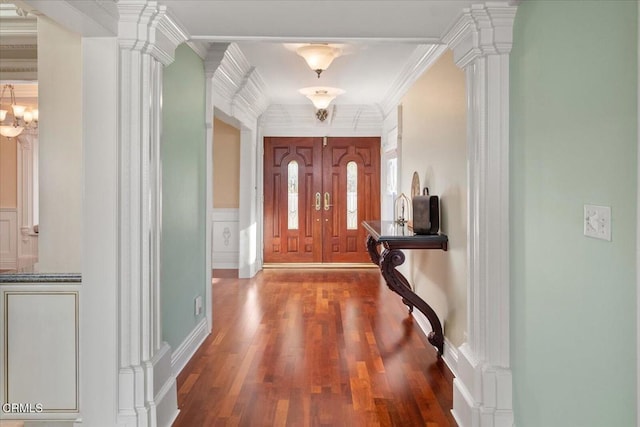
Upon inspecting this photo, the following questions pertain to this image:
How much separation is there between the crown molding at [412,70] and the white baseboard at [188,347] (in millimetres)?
2912

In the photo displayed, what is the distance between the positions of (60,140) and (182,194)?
0.92 m

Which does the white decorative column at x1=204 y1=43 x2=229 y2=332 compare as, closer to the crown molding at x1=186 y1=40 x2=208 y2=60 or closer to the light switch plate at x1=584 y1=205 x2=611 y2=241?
the crown molding at x1=186 y1=40 x2=208 y2=60

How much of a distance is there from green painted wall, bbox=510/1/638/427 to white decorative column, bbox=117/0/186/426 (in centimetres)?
175

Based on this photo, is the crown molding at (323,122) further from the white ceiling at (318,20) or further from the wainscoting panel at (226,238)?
the white ceiling at (318,20)

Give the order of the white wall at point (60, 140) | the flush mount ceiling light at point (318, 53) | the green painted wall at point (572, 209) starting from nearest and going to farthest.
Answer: the green painted wall at point (572, 209) < the white wall at point (60, 140) < the flush mount ceiling light at point (318, 53)

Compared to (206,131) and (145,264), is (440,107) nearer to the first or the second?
(206,131)

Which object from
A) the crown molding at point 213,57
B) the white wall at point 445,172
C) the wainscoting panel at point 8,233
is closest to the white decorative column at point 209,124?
the crown molding at point 213,57

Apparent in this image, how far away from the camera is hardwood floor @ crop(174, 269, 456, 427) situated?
276 cm

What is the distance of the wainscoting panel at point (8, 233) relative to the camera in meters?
7.94

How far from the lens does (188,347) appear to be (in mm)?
3656

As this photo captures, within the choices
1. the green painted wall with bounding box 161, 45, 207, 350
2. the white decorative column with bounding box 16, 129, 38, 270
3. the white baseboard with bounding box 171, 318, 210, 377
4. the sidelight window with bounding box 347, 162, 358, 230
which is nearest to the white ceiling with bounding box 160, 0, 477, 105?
the green painted wall with bounding box 161, 45, 207, 350

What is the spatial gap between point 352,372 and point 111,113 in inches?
88.8

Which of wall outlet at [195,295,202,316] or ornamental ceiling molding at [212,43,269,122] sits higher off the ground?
ornamental ceiling molding at [212,43,269,122]

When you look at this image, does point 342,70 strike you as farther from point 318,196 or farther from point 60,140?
point 60,140
